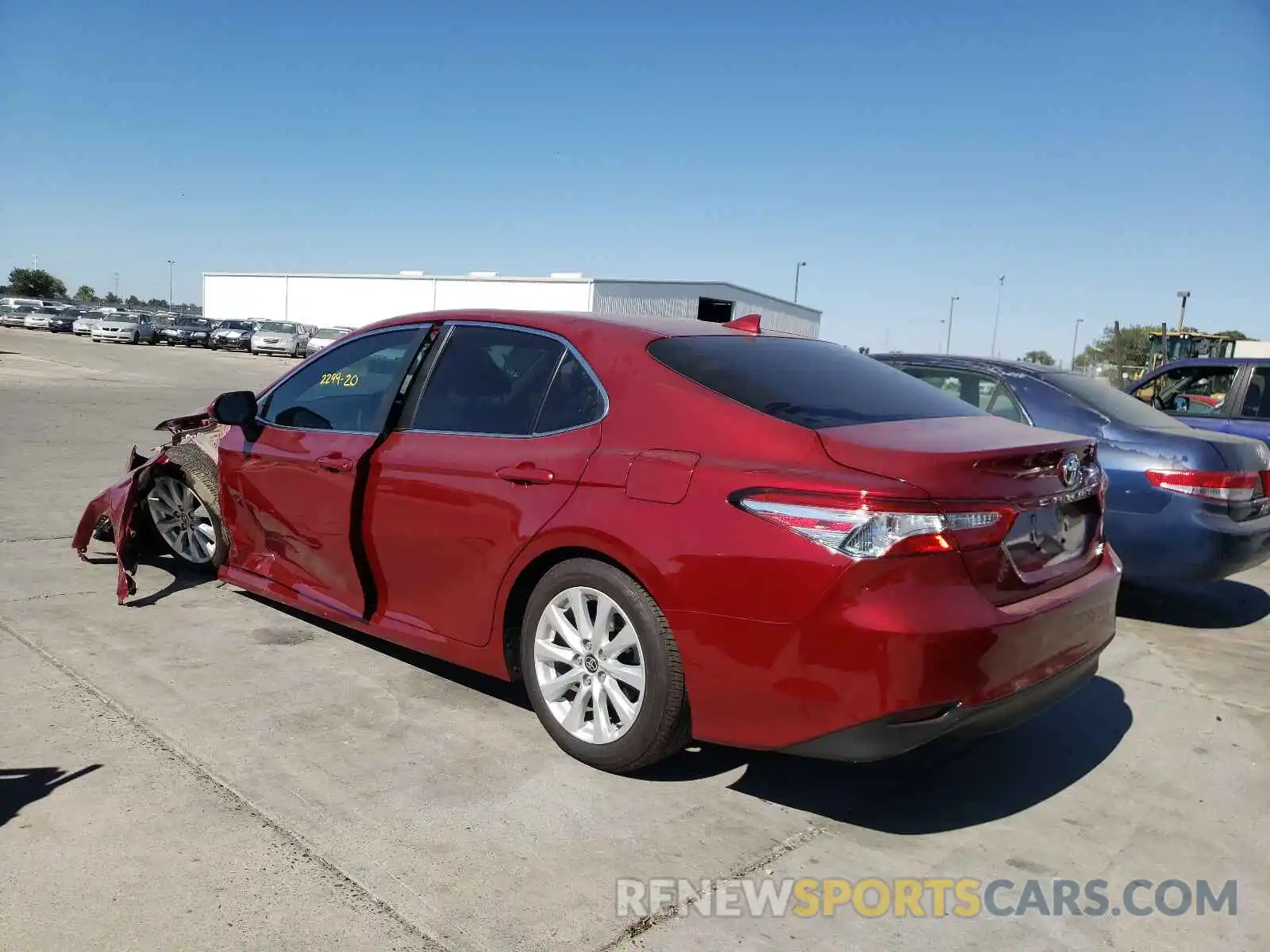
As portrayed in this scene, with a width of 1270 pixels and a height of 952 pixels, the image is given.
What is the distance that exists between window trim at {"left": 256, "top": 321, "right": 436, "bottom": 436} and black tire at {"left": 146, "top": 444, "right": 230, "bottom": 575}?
1.63 ft

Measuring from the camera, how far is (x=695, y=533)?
3.03 m

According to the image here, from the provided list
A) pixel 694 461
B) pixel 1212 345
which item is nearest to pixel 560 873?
pixel 694 461

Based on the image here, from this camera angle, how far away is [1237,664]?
5234 millimetres

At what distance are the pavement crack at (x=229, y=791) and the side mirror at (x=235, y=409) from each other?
128cm

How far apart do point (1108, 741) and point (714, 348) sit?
227cm

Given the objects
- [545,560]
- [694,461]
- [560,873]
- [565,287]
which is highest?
[565,287]

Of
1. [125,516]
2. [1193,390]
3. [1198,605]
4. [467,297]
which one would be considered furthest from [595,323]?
[467,297]

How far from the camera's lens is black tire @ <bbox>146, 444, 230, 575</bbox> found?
5.20 m

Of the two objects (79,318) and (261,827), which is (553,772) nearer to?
(261,827)

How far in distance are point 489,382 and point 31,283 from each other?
113795 mm

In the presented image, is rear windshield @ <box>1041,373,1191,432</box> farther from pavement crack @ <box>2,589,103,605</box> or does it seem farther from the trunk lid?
pavement crack @ <box>2,589,103,605</box>

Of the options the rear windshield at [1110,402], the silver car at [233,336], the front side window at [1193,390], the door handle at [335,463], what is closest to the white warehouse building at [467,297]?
the silver car at [233,336]

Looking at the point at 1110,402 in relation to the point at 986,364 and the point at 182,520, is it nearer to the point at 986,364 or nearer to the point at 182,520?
the point at 986,364

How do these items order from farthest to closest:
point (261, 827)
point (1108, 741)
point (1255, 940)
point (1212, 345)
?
point (1212, 345), point (1108, 741), point (261, 827), point (1255, 940)
